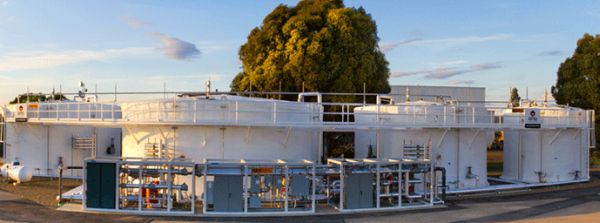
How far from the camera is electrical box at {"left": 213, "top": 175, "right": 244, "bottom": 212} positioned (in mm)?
17047

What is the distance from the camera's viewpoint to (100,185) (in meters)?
17.4

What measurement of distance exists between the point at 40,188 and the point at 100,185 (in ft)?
25.5

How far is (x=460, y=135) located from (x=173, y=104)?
1272 cm

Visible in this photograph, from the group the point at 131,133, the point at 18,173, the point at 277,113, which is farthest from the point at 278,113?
the point at 18,173

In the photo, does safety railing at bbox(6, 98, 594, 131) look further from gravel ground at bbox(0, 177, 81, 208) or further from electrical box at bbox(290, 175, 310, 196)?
gravel ground at bbox(0, 177, 81, 208)

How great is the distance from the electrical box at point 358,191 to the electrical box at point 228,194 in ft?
12.4

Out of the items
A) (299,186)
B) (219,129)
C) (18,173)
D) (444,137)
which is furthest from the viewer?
(18,173)

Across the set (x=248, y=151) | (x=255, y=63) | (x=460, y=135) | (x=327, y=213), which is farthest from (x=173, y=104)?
(x=255, y=63)

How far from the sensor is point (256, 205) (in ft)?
57.3

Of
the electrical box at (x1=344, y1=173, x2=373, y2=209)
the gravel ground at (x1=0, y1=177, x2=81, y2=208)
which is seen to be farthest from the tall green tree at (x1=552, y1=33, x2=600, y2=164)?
the gravel ground at (x1=0, y1=177, x2=81, y2=208)

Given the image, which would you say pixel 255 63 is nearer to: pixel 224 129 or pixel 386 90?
pixel 386 90

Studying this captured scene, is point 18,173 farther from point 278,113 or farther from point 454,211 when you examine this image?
point 454,211

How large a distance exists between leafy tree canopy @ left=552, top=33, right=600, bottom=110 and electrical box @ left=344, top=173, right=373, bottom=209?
1209 inches

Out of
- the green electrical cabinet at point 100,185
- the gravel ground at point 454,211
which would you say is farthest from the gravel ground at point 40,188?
the green electrical cabinet at point 100,185
